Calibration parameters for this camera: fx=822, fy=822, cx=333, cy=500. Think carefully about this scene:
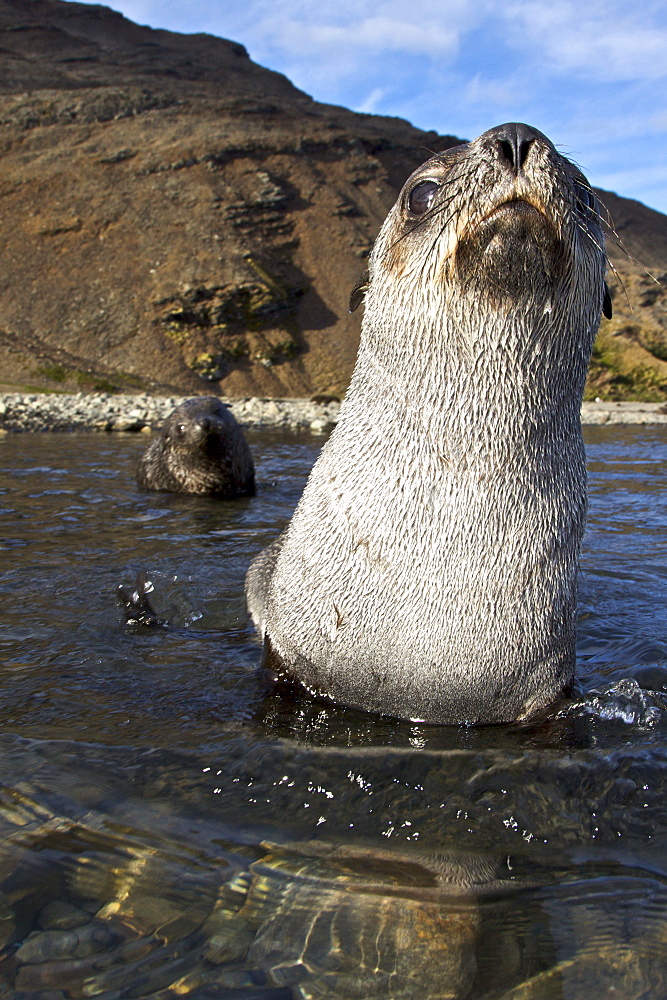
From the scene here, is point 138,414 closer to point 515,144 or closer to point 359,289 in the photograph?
point 359,289

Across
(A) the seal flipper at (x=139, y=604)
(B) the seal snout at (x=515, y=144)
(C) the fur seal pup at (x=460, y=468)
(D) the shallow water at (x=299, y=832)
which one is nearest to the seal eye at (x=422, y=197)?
(C) the fur seal pup at (x=460, y=468)

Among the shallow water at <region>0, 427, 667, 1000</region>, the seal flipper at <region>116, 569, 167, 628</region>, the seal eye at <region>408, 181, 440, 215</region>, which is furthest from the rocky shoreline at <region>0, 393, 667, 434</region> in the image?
the seal eye at <region>408, 181, 440, 215</region>

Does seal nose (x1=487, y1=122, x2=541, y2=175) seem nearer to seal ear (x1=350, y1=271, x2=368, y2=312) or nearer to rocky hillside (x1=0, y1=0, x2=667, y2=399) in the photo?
seal ear (x1=350, y1=271, x2=368, y2=312)

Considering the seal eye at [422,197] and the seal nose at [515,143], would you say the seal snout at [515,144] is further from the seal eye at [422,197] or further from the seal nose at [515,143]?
the seal eye at [422,197]

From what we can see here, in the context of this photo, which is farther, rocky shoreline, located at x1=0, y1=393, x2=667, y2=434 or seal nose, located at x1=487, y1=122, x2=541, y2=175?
rocky shoreline, located at x1=0, y1=393, x2=667, y2=434

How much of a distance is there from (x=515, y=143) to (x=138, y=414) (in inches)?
988

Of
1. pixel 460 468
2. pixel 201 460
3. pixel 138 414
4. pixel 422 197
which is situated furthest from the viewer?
pixel 138 414

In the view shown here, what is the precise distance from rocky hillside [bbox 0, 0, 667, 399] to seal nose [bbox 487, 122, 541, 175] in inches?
1471

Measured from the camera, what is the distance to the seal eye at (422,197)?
11.9 feet

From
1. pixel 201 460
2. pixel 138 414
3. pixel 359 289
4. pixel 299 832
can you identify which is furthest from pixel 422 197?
pixel 138 414

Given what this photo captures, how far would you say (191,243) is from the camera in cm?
5244

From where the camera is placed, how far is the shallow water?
8.11ft

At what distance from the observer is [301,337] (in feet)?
172

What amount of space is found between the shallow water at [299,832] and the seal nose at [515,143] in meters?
2.53
